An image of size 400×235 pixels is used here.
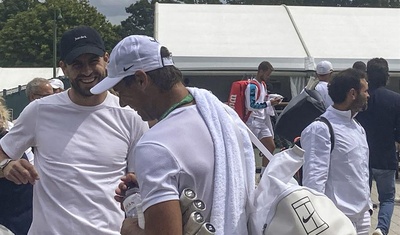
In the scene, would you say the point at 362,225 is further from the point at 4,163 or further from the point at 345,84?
the point at 4,163

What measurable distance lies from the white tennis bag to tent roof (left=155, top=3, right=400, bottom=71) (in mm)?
9657

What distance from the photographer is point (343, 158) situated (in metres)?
4.05

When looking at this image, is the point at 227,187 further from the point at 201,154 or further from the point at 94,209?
the point at 94,209

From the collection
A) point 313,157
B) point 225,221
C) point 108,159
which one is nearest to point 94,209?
point 108,159

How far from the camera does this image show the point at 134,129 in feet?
10.6

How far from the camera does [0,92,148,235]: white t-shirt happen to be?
306cm

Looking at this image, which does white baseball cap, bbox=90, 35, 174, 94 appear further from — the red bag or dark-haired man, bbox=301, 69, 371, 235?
the red bag

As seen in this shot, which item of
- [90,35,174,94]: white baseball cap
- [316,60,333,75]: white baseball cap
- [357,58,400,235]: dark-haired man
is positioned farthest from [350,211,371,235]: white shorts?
[316,60,333,75]: white baseball cap

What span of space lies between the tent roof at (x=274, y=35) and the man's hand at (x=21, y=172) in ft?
28.8

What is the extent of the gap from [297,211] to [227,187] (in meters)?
0.23

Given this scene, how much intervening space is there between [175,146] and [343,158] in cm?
241

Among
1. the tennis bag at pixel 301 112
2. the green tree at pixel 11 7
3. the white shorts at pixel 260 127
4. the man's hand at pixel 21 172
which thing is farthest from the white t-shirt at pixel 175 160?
the green tree at pixel 11 7

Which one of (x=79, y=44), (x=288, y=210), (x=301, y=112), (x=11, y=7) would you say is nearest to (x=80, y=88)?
(x=79, y=44)

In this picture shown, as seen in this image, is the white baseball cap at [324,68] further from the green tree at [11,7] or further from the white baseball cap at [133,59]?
the green tree at [11,7]
